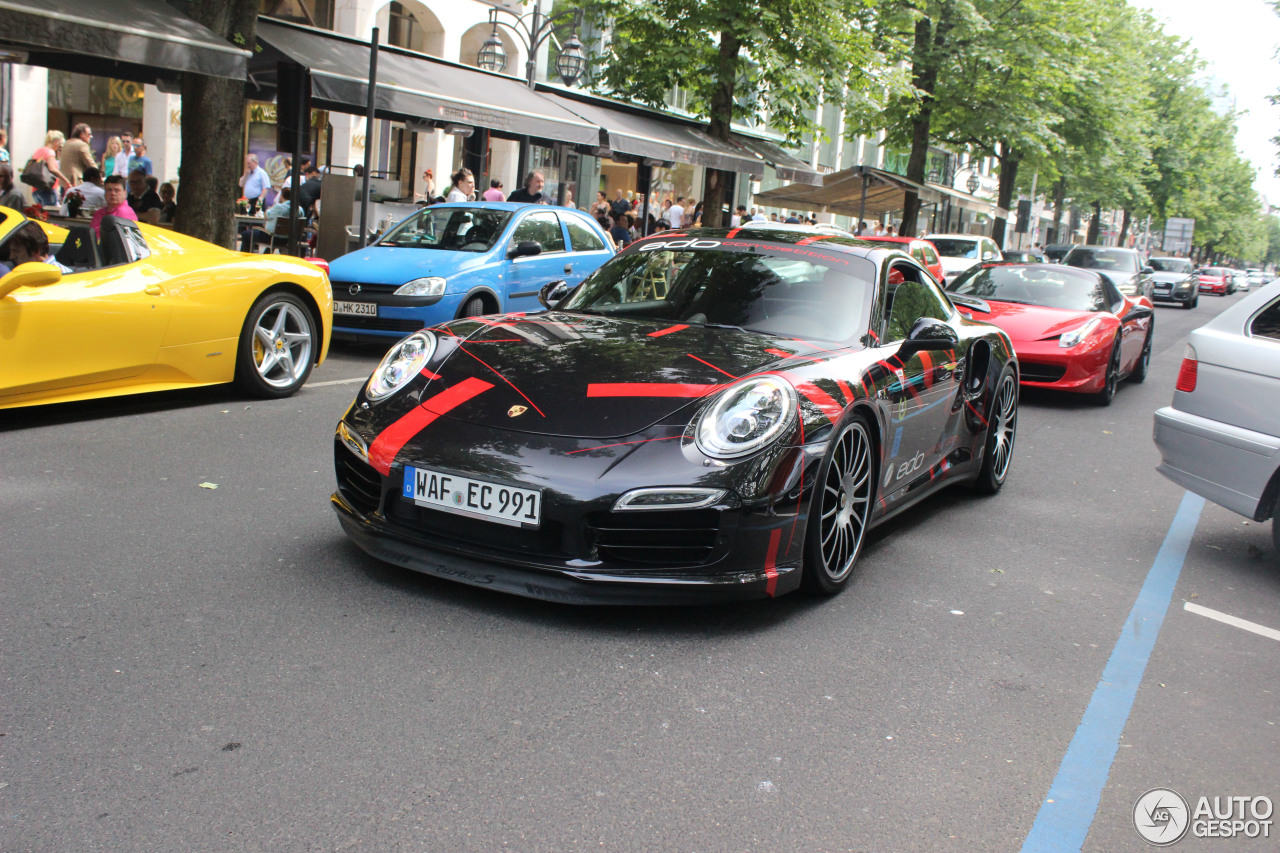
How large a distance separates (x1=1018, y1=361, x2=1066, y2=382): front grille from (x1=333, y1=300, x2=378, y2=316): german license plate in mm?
5759

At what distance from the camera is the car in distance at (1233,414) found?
5145mm

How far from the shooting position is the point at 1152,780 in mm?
3010

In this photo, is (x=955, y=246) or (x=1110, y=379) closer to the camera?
(x=1110, y=379)

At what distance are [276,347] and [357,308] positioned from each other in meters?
2.42

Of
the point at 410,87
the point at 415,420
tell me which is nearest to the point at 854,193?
the point at 410,87

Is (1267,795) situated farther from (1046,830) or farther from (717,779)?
(717,779)

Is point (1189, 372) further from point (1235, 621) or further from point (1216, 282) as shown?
point (1216, 282)

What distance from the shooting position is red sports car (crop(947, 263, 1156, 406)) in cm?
1034

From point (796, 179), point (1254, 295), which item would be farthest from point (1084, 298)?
point (796, 179)

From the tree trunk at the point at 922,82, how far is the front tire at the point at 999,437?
78.0ft

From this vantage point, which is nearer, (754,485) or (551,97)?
(754,485)

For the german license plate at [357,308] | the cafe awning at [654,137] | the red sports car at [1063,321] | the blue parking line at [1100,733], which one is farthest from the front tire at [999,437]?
the cafe awning at [654,137]

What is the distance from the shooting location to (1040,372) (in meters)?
10.5

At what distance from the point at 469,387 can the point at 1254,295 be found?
3921 mm
